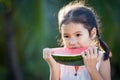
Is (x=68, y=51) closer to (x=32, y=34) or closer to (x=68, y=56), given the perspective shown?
(x=68, y=56)

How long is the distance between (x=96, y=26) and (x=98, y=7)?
2.70 metres

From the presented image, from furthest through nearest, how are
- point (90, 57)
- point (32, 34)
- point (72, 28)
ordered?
point (32, 34) → point (72, 28) → point (90, 57)

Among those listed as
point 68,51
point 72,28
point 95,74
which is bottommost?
point 95,74

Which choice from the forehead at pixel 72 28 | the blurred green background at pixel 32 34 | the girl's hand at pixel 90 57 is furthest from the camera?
the blurred green background at pixel 32 34

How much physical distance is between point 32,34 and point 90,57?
3.21m

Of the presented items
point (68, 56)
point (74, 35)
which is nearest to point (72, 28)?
point (74, 35)

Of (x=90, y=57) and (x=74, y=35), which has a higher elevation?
(x=74, y=35)

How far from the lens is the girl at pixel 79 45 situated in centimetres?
238

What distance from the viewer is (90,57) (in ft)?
7.54

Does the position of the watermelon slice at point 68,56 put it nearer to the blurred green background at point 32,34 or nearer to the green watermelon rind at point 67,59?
the green watermelon rind at point 67,59

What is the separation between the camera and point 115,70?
686cm

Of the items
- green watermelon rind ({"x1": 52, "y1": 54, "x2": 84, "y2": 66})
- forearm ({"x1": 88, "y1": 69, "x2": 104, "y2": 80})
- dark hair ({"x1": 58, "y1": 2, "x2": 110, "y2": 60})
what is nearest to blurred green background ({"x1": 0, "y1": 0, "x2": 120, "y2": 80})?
dark hair ({"x1": 58, "y1": 2, "x2": 110, "y2": 60})

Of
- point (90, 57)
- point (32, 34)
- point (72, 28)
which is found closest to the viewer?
point (90, 57)

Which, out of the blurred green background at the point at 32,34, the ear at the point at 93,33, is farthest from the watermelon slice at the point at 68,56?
the blurred green background at the point at 32,34
